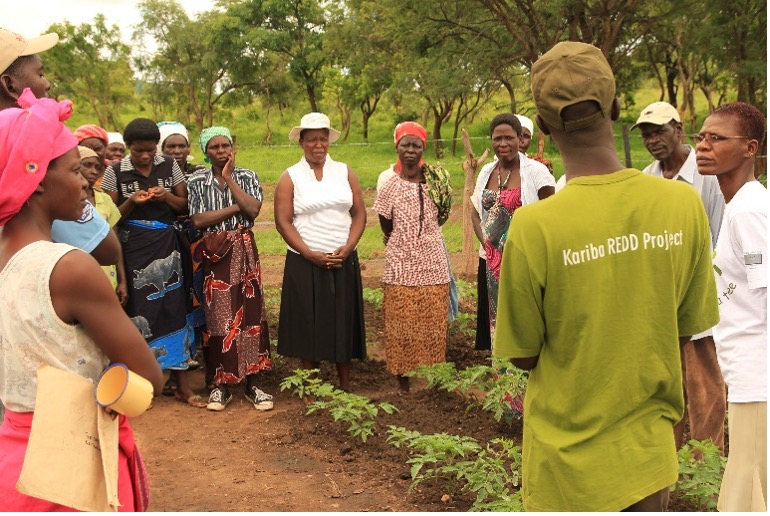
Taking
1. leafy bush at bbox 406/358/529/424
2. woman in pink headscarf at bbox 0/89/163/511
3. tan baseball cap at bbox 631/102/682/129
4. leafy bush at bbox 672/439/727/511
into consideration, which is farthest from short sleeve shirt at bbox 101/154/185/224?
leafy bush at bbox 672/439/727/511

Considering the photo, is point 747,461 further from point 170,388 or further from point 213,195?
point 170,388

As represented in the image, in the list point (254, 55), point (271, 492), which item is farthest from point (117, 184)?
point (254, 55)

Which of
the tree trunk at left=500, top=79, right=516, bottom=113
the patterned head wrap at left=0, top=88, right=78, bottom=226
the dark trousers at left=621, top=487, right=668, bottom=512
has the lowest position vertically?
the dark trousers at left=621, top=487, right=668, bottom=512

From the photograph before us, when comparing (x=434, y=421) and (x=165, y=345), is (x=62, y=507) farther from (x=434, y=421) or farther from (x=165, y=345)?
(x=165, y=345)

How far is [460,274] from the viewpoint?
30.9ft

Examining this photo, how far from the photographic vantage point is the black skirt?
5.61 m

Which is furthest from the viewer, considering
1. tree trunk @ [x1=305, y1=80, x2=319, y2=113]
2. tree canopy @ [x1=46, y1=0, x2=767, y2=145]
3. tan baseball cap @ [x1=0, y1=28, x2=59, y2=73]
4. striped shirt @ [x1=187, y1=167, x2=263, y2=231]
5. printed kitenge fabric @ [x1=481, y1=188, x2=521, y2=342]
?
tree trunk @ [x1=305, y1=80, x2=319, y2=113]

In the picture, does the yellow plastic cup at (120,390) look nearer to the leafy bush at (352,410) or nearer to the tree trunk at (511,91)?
the leafy bush at (352,410)

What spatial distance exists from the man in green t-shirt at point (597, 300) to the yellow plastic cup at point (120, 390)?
89cm

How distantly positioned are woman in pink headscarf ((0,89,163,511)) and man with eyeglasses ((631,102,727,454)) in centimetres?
270

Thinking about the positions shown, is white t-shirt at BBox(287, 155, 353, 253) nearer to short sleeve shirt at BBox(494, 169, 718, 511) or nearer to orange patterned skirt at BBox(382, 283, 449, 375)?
orange patterned skirt at BBox(382, 283, 449, 375)

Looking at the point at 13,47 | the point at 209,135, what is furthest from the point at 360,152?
the point at 13,47

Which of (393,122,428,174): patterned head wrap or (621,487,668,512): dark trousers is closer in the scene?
(621,487,668,512): dark trousers

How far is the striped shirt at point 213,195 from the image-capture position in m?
5.48
